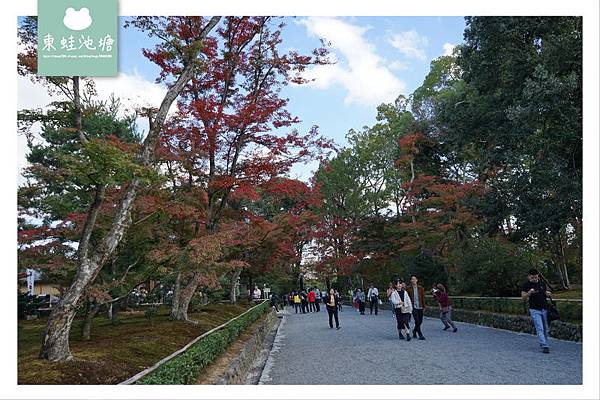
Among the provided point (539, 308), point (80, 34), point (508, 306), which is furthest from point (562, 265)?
point (80, 34)

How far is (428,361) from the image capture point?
8.16m

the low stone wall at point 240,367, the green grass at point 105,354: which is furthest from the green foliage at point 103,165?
the low stone wall at point 240,367

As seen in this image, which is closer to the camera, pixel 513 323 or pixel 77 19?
pixel 77 19

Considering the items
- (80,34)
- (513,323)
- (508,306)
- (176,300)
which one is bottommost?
(513,323)

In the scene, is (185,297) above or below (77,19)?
below

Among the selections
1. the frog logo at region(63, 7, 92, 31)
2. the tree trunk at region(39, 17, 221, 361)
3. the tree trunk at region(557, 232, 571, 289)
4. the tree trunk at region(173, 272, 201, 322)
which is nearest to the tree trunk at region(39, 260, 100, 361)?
the tree trunk at region(39, 17, 221, 361)

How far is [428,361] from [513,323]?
6003 millimetres

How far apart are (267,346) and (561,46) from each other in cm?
989

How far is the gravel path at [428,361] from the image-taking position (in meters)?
6.82

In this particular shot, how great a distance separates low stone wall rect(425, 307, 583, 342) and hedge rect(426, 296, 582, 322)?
0.28 m

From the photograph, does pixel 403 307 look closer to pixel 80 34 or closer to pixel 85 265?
pixel 85 265

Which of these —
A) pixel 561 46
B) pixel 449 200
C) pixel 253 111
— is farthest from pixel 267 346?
pixel 449 200

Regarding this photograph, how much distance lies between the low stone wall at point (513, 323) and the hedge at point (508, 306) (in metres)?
0.28

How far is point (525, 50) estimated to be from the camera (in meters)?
11.7
